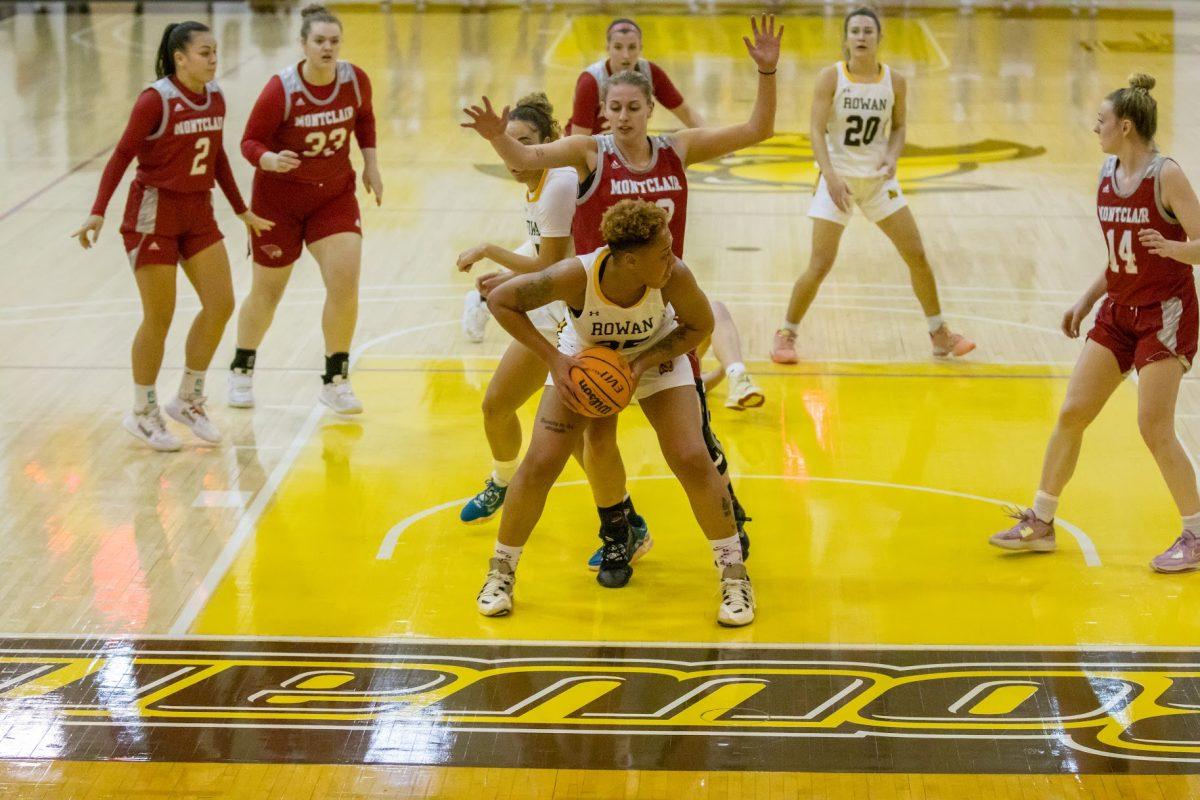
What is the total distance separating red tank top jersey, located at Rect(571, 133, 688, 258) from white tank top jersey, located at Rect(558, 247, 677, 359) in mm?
350

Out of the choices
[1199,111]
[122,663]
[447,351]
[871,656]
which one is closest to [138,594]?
[122,663]

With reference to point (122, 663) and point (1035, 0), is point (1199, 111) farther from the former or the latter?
point (122, 663)

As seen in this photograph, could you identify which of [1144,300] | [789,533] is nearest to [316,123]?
[789,533]

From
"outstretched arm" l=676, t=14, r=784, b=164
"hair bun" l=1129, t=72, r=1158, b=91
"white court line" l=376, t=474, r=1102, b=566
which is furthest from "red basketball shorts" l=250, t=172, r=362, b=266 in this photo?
"hair bun" l=1129, t=72, r=1158, b=91

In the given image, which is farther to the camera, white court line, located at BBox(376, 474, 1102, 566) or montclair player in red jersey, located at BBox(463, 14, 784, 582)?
white court line, located at BBox(376, 474, 1102, 566)

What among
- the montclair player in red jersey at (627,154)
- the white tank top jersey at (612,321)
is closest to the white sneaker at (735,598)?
the montclair player in red jersey at (627,154)

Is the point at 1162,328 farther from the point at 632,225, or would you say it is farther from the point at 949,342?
the point at 949,342

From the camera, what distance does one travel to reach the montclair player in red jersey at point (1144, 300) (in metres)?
5.57

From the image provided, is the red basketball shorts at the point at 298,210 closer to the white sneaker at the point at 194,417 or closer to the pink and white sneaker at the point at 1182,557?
the white sneaker at the point at 194,417

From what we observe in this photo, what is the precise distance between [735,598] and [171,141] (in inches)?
131

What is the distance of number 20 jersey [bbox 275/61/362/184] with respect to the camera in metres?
7.37

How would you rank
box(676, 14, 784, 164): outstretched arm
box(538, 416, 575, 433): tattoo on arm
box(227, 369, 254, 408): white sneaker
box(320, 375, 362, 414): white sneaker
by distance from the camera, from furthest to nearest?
box(227, 369, 254, 408): white sneaker → box(320, 375, 362, 414): white sneaker → box(676, 14, 784, 164): outstretched arm → box(538, 416, 575, 433): tattoo on arm

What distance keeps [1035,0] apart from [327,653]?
21.7 m

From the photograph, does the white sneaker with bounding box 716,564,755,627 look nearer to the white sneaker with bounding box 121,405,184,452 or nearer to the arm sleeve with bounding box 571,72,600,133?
the white sneaker with bounding box 121,405,184,452
